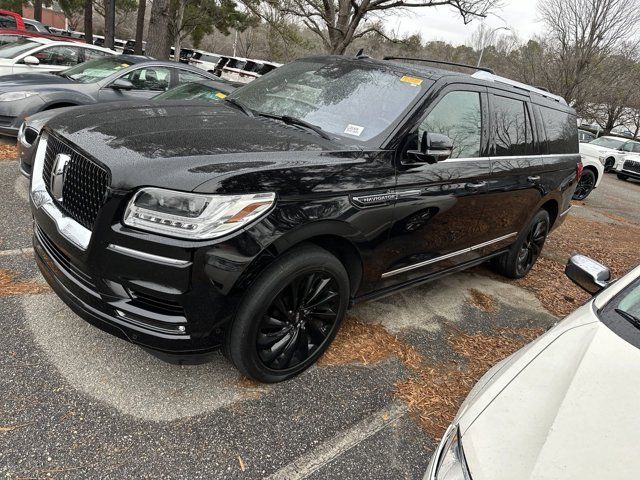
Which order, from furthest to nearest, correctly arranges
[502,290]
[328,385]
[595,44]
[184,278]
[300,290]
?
[595,44], [502,290], [328,385], [300,290], [184,278]

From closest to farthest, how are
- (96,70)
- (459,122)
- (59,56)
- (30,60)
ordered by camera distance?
(459,122), (96,70), (30,60), (59,56)

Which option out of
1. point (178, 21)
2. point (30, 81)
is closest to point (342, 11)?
point (178, 21)

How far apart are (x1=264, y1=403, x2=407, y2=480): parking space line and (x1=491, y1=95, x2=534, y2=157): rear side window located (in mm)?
2316

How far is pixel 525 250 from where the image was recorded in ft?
16.9

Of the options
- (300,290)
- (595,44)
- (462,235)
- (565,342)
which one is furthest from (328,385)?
(595,44)

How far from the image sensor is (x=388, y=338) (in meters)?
3.54

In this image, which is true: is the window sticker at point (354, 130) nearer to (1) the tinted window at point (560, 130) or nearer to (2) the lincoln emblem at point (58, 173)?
(2) the lincoln emblem at point (58, 173)

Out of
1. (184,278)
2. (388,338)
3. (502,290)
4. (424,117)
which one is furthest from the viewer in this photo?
(502,290)

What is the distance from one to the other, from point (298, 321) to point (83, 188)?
4.46ft

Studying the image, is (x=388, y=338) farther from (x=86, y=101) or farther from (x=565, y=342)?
(x=86, y=101)

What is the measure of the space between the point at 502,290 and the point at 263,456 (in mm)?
3538

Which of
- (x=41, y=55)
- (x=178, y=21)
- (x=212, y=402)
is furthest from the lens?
(x=178, y=21)

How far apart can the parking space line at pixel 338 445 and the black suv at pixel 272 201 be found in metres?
0.51

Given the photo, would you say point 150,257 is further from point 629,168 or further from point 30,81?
point 629,168
